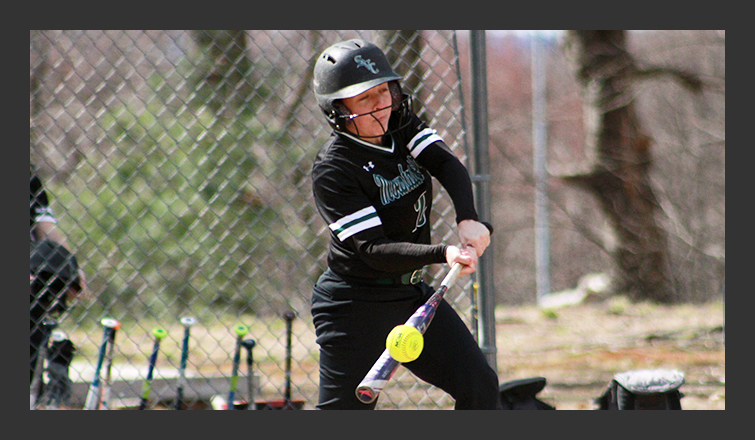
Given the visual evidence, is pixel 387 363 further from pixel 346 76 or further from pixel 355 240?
pixel 346 76

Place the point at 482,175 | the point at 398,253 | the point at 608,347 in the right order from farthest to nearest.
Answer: the point at 608,347 < the point at 482,175 < the point at 398,253

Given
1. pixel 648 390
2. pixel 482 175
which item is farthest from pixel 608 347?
pixel 482 175

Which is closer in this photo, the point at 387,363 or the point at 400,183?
the point at 387,363

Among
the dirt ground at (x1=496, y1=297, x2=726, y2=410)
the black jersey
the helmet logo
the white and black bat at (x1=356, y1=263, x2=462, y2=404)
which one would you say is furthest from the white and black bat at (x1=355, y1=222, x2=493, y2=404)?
the dirt ground at (x1=496, y1=297, x2=726, y2=410)

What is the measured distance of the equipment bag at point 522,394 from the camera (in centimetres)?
347

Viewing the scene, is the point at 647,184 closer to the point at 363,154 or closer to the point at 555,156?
the point at 555,156

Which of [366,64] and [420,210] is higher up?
[366,64]

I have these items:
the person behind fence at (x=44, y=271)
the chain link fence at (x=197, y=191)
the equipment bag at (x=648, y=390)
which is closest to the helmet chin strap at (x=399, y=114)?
the equipment bag at (x=648, y=390)

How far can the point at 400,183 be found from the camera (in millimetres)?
2600

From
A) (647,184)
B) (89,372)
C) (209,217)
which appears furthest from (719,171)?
(89,372)

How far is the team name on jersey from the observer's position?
255 centimetres

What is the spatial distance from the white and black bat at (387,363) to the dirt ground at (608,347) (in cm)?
180

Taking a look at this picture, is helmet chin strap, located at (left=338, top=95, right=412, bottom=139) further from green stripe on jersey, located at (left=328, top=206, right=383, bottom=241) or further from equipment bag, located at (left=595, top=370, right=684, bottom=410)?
equipment bag, located at (left=595, top=370, right=684, bottom=410)

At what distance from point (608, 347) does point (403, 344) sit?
4.36 meters
